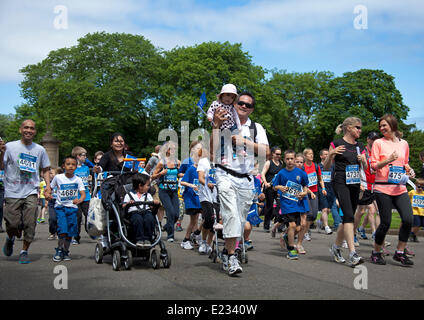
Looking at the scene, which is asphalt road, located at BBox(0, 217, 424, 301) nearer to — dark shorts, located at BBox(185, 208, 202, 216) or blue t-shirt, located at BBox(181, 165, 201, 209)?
dark shorts, located at BBox(185, 208, 202, 216)

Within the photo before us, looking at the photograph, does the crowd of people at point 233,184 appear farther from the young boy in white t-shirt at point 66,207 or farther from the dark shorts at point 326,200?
the dark shorts at point 326,200

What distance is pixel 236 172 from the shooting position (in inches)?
265

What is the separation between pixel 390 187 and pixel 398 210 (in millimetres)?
370

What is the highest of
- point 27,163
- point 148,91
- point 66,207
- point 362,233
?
point 148,91

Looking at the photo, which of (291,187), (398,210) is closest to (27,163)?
Answer: (291,187)

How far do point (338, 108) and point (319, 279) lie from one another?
4765 cm

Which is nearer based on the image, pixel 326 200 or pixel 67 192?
pixel 67 192

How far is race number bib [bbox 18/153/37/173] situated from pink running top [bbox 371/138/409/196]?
532cm

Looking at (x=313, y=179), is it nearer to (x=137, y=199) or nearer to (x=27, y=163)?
(x=137, y=199)

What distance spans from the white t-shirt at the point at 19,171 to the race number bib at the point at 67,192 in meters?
0.57

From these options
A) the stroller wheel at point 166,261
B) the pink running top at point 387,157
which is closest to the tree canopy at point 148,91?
the pink running top at point 387,157

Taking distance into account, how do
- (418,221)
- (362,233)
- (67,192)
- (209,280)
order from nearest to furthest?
1. (209,280)
2. (67,192)
3. (418,221)
4. (362,233)

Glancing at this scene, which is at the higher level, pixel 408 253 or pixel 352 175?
pixel 352 175

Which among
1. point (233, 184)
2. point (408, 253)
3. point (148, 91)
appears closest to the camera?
point (233, 184)
